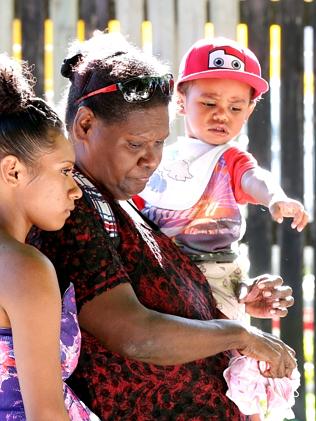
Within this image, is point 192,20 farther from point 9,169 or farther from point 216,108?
point 9,169

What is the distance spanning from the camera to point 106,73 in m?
2.86

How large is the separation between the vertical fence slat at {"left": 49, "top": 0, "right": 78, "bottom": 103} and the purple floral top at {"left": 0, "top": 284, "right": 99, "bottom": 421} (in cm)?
412

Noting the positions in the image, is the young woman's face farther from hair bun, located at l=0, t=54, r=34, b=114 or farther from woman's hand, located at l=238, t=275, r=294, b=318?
woman's hand, located at l=238, t=275, r=294, b=318

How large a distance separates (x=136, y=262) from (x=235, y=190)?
45.9 inches

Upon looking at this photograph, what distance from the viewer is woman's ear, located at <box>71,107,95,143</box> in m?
2.86

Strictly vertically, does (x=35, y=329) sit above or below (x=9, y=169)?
below

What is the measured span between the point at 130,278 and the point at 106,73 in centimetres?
58

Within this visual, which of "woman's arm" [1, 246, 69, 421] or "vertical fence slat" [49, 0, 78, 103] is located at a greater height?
"vertical fence slat" [49, 0, 78, 103]

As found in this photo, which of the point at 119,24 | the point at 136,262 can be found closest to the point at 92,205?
the point at 136,262

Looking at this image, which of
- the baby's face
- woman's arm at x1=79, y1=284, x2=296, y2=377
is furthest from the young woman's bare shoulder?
the baby's face

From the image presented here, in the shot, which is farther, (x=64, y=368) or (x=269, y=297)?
(x=269, y=297)

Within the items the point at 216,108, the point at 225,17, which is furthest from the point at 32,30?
the point at 216,108

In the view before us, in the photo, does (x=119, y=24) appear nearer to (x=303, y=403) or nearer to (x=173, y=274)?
(x=303, y=403)

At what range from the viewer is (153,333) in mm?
2627
